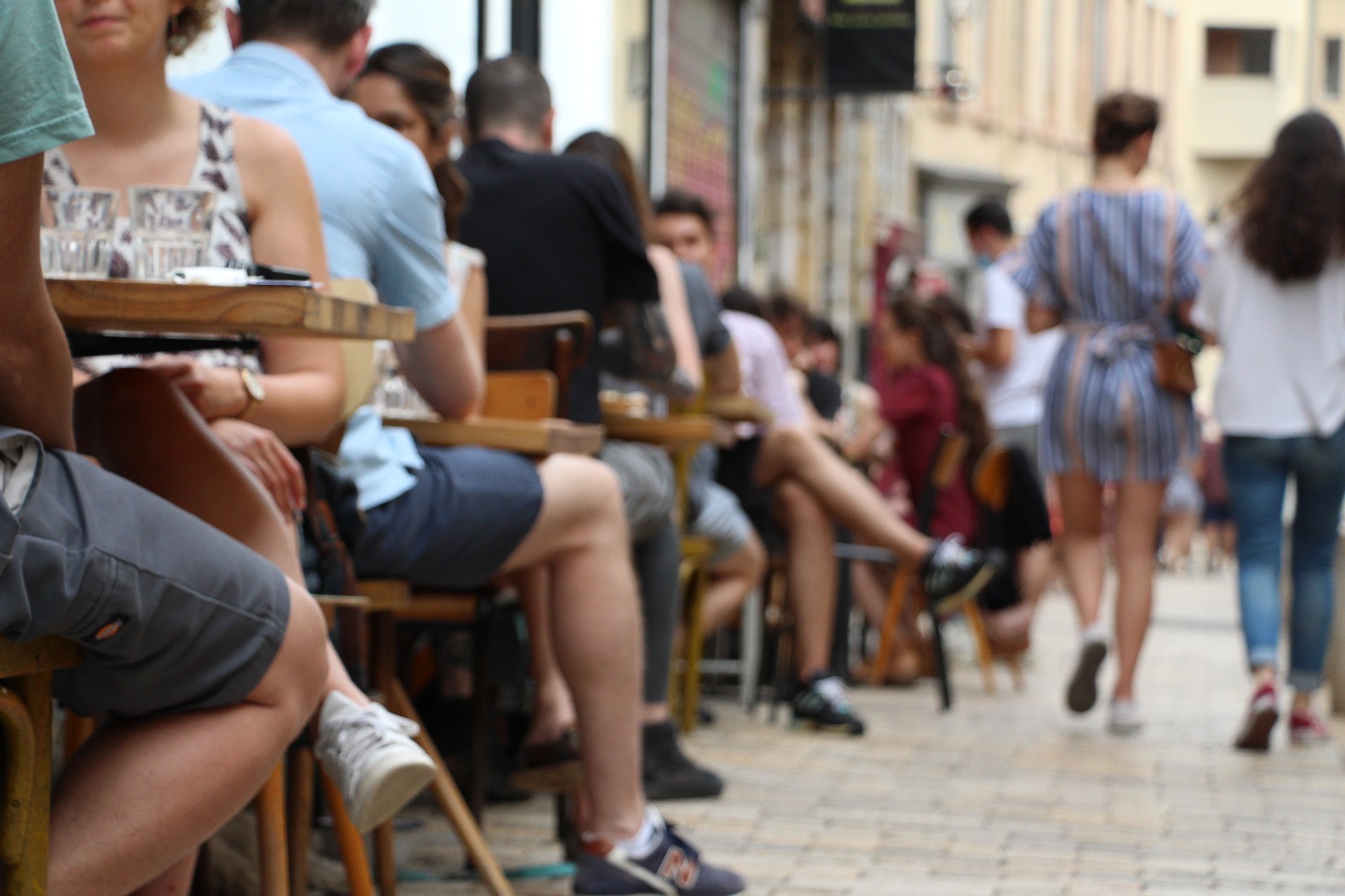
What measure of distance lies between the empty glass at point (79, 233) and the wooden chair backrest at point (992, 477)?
17.5 ft

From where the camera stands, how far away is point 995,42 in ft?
86.8

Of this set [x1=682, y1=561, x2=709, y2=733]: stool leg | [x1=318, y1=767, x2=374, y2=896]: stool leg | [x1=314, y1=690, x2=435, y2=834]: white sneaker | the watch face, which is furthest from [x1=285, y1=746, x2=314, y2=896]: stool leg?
[x1=682, y1=561, x2=709, y2=733]: stool leg

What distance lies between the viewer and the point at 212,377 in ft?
8.39

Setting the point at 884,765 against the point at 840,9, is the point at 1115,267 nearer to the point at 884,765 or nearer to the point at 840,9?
the point at 884,765

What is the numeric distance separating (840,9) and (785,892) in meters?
11.9

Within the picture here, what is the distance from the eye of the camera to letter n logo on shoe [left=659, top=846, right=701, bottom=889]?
3318 millimetres

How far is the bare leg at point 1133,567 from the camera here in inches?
241

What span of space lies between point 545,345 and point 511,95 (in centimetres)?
102

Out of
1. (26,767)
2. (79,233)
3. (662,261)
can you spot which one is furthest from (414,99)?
(26,767)

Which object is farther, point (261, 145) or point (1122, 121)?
point (1122, 121)

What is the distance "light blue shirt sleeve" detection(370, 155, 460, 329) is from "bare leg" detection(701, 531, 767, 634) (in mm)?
3123

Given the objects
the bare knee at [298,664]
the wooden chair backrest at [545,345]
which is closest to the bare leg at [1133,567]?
the wooden chair backrest at [545,345]

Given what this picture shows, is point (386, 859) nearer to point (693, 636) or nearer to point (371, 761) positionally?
point (371, 761)

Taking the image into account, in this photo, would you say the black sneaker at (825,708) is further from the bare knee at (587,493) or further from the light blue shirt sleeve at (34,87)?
the light blue shirt sleeve at (34,87)
